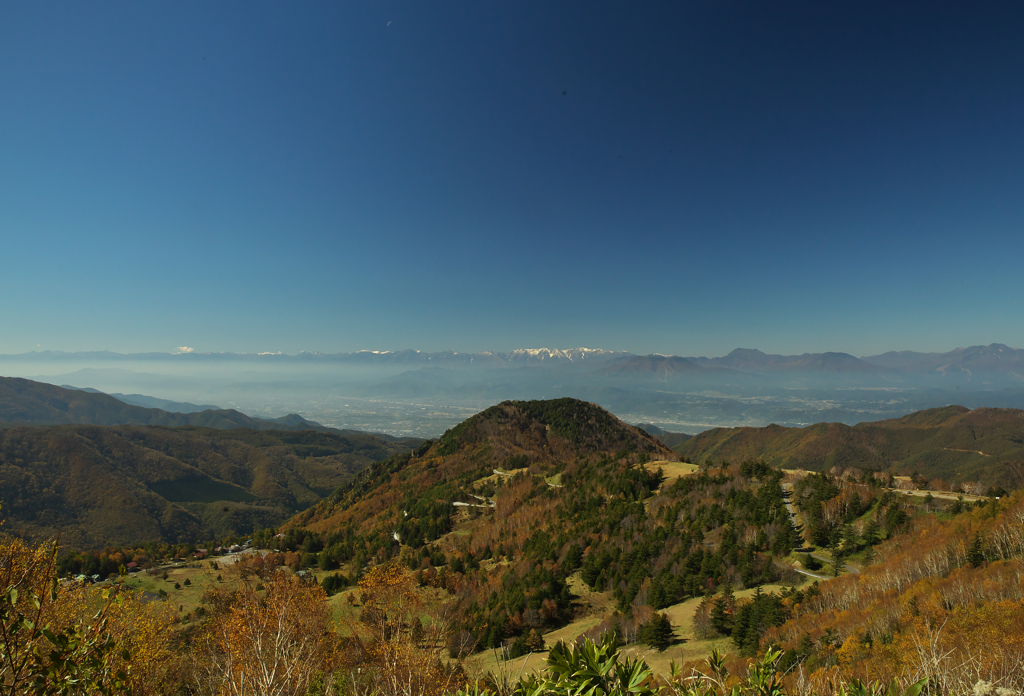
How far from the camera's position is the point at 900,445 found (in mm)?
165625

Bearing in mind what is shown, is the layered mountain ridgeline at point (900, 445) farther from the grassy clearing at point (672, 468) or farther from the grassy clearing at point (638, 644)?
the grassy clearing at point (638, 644)

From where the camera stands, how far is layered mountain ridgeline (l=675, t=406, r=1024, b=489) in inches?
5531

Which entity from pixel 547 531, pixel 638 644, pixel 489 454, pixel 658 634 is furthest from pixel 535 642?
pixel 489 454

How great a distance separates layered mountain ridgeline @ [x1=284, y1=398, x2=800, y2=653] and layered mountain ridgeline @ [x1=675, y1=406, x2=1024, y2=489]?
79.6 m

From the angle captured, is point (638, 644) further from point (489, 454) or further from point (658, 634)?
point (489, 454)

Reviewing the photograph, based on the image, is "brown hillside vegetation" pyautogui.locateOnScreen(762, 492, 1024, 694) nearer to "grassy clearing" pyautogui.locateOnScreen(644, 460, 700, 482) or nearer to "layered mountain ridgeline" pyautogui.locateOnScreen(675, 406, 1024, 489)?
"grassy clearing" pyautogui.locateOnScreen(644, 460, 700, 482)

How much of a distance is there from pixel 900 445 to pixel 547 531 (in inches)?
7609

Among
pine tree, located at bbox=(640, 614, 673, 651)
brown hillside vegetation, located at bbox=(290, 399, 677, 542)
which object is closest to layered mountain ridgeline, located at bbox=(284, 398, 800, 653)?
brown hillside vegetation, located at bbox=(290, 399, 677, 542)

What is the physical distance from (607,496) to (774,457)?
14851 cm

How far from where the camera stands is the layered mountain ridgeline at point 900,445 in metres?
140

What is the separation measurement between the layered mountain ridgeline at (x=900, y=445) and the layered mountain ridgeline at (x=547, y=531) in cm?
7958

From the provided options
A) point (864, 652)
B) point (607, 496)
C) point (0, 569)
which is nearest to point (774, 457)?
point (607, 496)

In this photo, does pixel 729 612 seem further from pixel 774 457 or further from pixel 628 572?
pixel 774 457

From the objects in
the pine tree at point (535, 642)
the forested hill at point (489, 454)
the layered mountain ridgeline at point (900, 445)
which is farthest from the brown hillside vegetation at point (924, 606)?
the layered mountain ridgeline at point (900, 445)
